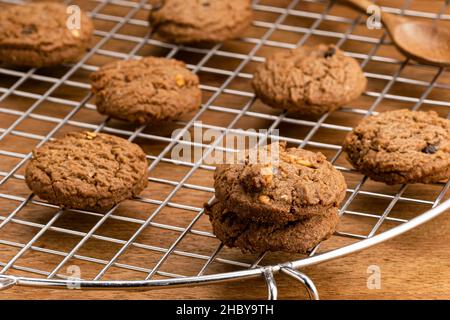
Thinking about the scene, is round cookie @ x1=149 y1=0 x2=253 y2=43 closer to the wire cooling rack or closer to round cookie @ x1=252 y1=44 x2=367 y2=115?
the wire cooling rack

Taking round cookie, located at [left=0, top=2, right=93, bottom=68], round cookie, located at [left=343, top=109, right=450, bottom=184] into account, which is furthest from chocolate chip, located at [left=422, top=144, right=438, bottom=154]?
round cookie, located at [left=0, top=2, right=93, bottom=68]

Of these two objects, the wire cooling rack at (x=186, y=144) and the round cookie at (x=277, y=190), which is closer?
the round cookie at (x=277, y=190)

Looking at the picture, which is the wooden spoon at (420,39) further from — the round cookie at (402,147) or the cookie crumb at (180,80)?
the cookie crumb at (180,80)

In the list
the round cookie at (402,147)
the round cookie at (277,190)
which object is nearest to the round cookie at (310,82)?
the round cookie at (402,147)

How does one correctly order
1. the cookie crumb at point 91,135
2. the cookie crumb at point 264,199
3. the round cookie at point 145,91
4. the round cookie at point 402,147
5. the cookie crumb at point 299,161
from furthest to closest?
the round cookie at point 145,91
the cookie crumb at point 91,135
the round cookie at point 402,147
the cookie crumb at point 299,161
the cookie crumb at point 264,199

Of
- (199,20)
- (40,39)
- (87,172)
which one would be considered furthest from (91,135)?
(199,20)

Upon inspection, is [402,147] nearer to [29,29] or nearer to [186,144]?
[186,144]
